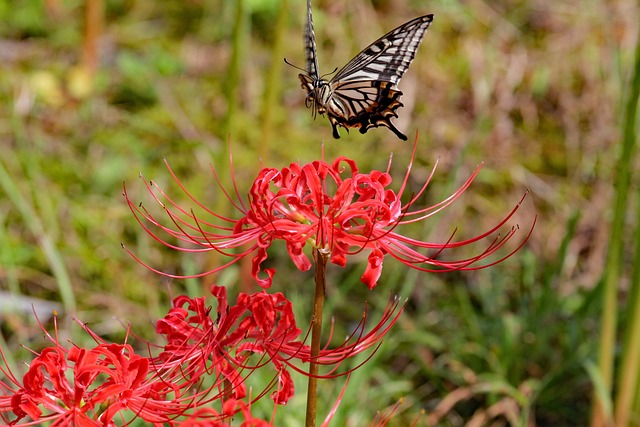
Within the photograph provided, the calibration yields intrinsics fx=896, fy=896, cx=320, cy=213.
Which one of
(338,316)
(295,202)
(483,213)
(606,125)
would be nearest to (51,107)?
(338,316)

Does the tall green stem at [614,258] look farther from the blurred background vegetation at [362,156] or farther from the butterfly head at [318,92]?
the butterfly head at [318,92]

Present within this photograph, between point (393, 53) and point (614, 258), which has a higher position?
point (393, 53)

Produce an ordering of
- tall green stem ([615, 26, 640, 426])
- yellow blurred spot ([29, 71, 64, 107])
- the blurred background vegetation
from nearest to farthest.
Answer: tall green stem ([615, 26, 640, 426])
the blurred background vegetation
yellow blurred spot ([29, 71, 64, 107])

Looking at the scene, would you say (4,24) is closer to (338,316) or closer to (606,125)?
(338,316)

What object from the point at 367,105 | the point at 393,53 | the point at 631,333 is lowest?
the point at 631,333

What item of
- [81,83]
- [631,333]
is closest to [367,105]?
[631,333]

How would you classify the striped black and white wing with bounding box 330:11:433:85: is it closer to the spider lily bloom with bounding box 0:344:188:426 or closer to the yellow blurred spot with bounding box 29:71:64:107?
the spider lily bloom with bounding box 0:344:188:426

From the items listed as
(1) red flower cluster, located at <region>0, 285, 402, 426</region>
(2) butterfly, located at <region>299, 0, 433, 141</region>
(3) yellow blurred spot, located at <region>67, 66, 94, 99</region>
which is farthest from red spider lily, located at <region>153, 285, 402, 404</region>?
(3) yellow blurred spot, located at <region>67, 66, 94, 99</region>

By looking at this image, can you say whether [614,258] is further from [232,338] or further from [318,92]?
[232,338]
